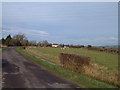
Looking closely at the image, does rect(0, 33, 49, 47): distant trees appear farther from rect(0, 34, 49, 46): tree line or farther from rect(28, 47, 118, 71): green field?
rect(28, 47, 118, 71): green field

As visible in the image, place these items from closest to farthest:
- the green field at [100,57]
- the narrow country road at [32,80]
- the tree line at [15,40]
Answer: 1. the narrow country road at [32,80]
2. the green field at [100,57]
3. the tree line at [15,40]

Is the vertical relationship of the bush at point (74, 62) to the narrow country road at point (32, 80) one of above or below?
above

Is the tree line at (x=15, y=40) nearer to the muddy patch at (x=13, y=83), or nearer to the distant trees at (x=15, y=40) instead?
the distant trees at (x=15, y=40)

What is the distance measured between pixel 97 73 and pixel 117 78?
205 centimetres

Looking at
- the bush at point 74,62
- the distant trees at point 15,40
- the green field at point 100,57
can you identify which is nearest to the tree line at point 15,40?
the distant trees at point 15,40

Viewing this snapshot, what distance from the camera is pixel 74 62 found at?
1708cm

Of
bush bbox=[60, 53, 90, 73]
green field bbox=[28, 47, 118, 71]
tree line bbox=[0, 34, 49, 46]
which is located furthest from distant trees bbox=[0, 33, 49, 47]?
bush bbox=[60, 53, 90, 73]

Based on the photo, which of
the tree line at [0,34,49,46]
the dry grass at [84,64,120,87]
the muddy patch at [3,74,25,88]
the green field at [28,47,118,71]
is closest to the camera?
the muddy patch at [3,74,25,88]

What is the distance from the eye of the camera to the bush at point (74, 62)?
15.6 m

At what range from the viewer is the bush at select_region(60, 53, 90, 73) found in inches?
615

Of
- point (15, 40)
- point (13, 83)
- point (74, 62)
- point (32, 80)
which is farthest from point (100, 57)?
point (15, 40)

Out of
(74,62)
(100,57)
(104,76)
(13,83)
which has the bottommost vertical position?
(100,57)

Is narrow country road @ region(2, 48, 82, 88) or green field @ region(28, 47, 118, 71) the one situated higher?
narrow country road @ region(2, 48, 82, 88)

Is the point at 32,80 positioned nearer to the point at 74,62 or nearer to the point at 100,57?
the point at 74,62
